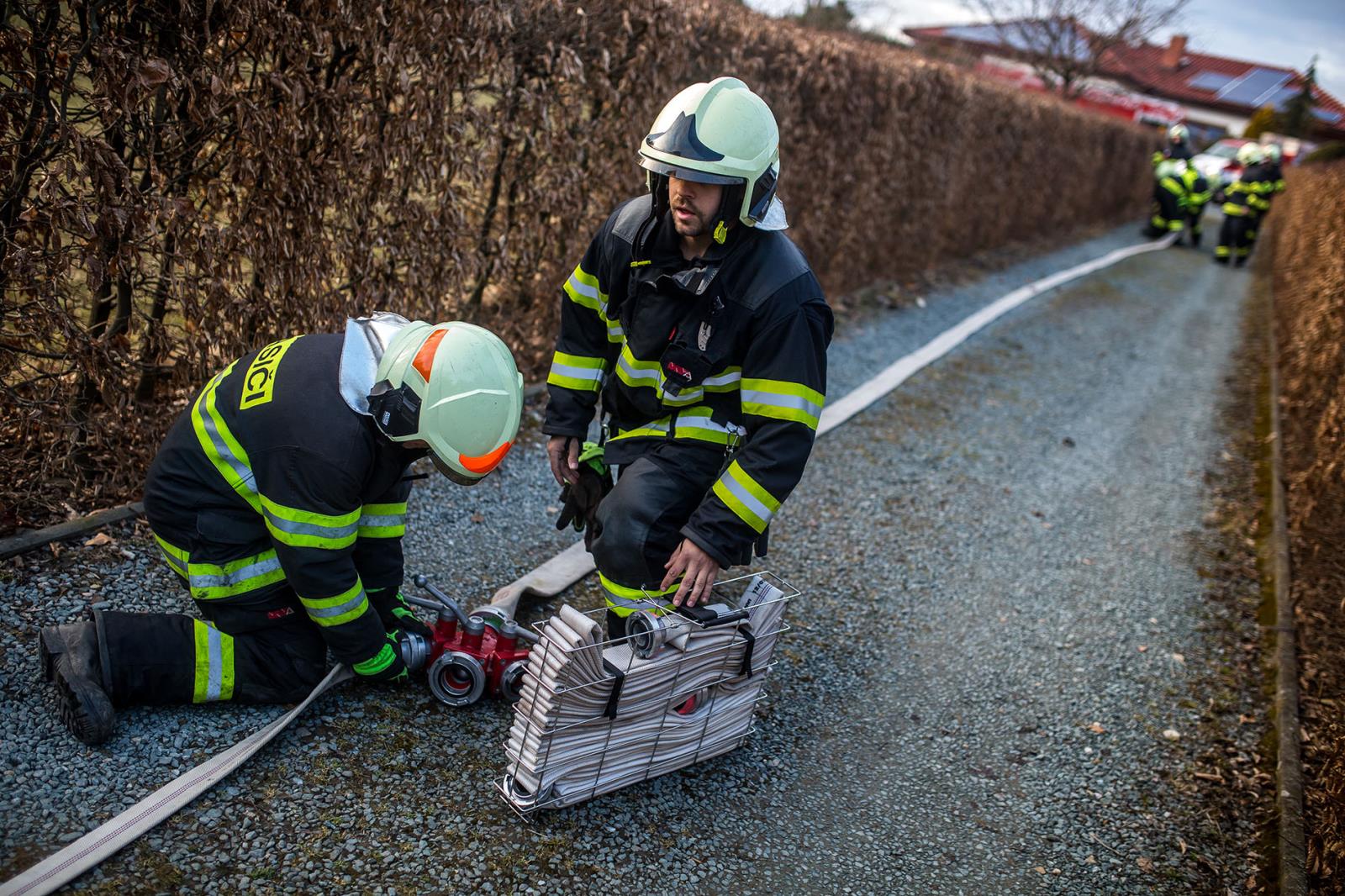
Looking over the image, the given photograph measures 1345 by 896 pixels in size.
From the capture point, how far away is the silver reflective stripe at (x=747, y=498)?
283cm

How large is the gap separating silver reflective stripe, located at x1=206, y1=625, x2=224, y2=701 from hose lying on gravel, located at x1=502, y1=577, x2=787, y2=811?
0.95 meters

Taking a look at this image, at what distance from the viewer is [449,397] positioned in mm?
2676

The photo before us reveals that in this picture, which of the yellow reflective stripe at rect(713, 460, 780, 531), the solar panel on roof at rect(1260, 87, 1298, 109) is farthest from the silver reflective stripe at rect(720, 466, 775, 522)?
the solar panel on roof at rect(1260, 87, 1298, 109)

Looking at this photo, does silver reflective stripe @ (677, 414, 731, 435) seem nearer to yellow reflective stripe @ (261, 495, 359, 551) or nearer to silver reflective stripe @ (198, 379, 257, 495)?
yellow reflective stripe @ (261, 495, 359, 551)

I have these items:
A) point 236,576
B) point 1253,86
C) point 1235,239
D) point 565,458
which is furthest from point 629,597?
point 1253,86

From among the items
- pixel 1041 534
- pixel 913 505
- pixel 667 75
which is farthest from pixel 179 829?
pixel 667 75

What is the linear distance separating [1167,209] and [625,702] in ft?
64.2

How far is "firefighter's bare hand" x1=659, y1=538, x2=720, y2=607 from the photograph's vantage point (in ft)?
9.37

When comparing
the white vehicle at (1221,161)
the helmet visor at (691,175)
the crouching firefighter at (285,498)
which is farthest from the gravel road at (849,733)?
the white vehicle at (1221,161)

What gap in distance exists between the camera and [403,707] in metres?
3.16

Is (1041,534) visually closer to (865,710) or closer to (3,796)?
(865,710)

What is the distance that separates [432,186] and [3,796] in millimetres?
3174

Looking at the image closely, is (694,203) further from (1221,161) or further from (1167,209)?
(1221,161)

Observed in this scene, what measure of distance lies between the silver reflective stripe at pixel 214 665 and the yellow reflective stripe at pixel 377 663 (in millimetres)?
392
